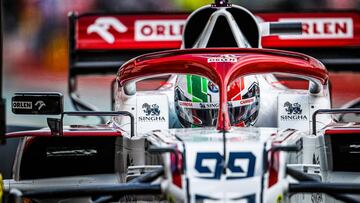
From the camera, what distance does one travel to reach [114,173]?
5.66m

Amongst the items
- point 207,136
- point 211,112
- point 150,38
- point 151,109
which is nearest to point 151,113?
point 151,109

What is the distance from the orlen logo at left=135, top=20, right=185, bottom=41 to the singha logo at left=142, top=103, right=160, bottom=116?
2.41 meters

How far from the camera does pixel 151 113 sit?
20.4ft

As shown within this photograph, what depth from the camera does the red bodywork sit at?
5176 mm

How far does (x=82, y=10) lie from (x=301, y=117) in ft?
17.5

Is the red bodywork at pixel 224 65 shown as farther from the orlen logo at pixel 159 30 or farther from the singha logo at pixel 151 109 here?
the orlen logo at pixel 159 30

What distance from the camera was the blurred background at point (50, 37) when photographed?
424 inches

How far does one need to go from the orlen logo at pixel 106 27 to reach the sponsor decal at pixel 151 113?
7.84 feet

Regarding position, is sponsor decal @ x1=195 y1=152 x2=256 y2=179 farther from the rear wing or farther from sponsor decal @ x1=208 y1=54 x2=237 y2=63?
the rear wing

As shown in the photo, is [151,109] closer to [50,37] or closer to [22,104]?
[22,104]

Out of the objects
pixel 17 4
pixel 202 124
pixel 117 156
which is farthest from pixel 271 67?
pixel 17 4

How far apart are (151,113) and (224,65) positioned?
3.71 ft

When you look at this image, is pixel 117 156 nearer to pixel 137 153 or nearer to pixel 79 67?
pixel 137 153

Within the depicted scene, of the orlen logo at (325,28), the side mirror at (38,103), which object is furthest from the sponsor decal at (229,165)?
the orlen logo at (325,28)
